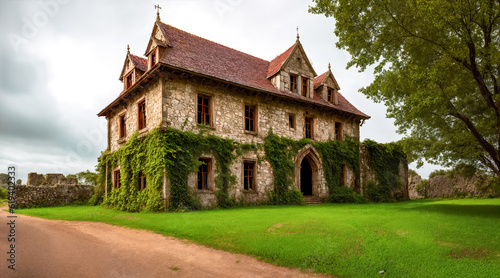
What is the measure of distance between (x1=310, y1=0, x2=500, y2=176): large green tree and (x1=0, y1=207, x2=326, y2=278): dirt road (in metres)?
8.65

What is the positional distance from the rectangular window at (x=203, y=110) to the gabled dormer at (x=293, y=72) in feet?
18.1

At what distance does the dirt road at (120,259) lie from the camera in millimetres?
5570

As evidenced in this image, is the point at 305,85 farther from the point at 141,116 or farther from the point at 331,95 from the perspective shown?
the point at 141,116

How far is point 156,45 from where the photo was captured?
54.4ft

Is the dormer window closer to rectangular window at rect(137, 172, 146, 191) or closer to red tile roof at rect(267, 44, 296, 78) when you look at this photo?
rectangular window at rect(137, 172, 146, 191)

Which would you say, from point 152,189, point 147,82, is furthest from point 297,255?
point 147,82

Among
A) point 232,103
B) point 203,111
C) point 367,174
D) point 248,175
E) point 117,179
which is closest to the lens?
point 203,111

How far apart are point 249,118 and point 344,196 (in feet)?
29.0

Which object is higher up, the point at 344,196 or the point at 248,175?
the point at 248,175

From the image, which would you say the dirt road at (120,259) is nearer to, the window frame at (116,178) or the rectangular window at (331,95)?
the window frame at (116,178)

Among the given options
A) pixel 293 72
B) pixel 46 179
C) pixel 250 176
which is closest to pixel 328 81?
pixel 293 72

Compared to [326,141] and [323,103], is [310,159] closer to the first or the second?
[326,141]

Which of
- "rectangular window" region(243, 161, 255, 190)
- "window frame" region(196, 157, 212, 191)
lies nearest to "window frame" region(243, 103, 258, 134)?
"rectangular window" region(243, 161, 255, 190)

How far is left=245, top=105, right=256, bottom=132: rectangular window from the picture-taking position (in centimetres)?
1866
